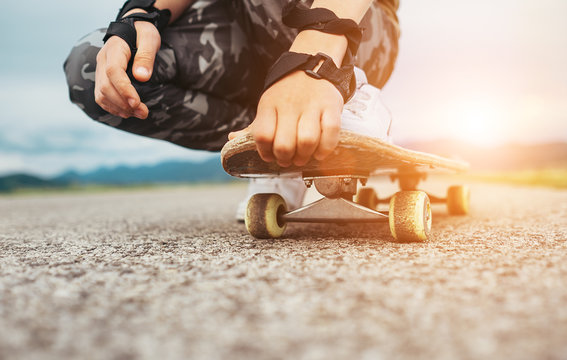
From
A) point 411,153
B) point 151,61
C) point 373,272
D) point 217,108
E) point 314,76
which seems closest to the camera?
point 373,272

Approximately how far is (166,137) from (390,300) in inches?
51.1

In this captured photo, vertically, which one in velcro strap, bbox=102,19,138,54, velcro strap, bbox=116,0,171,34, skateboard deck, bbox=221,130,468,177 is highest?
velcro strap, bbox=116,0,171,34

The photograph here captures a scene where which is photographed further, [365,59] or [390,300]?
A: [365,59]

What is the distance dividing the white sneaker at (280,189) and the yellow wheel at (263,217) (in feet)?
1.57

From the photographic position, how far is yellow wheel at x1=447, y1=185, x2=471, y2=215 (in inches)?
72.5

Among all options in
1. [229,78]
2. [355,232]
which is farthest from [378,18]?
[355,232]

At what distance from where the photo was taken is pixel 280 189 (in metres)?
1.70

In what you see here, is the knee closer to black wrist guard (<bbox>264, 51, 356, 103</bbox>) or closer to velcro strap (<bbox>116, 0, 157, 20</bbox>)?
velcro strap (<bbox>116, 0, 157, 20</bbox>)

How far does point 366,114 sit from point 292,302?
0.62 metres

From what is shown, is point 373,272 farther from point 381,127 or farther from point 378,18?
point 378,18

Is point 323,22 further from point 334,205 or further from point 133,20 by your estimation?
point 133,20

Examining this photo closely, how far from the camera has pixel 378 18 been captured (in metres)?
1.56

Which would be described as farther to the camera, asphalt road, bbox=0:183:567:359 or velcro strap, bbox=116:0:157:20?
velcro strap, bbox=116:0:157:20

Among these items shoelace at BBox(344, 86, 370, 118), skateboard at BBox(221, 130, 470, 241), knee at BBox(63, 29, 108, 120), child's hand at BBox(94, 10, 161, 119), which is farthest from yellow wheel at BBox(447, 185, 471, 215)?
knee at BBox(63, 29, 108, 120)
